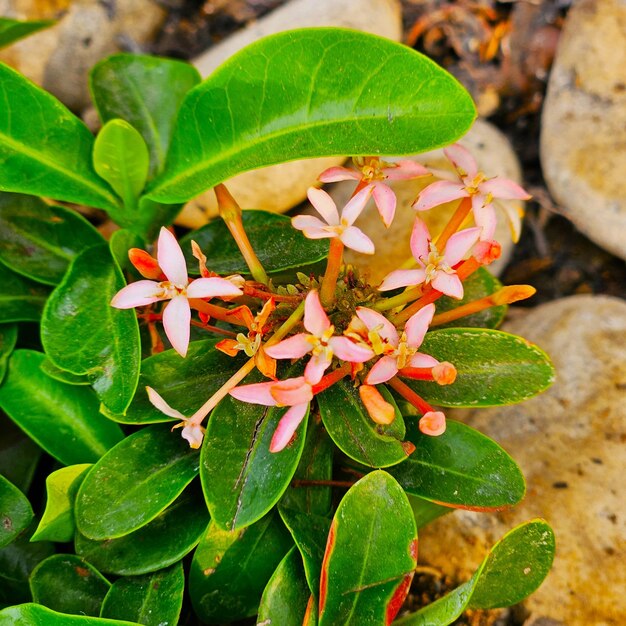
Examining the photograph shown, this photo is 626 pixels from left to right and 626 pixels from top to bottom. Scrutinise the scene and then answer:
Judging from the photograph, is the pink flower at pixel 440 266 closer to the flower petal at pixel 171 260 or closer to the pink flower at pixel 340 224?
the pink flower at pixel 340 224

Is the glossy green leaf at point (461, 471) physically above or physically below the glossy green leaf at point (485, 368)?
below

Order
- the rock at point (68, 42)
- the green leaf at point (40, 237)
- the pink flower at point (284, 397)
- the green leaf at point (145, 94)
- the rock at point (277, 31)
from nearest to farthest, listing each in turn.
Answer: the pink flower at point (284, 397)
the green leaf at point (40, 237)
the green leaf at point (145, 94)
the rock at point (277, 31)
the rock at point (68, 42)

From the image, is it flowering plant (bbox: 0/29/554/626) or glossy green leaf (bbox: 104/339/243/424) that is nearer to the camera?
flowering plant (bbox: 0/29/554/626)

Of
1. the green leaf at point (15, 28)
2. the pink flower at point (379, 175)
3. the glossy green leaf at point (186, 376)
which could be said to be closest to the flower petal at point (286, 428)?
the glossy green leaf at point (186, 376)

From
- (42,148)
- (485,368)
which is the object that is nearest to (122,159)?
(42,148)

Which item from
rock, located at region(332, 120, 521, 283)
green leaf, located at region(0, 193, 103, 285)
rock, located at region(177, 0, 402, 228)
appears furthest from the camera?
rock, located at region(177, 0, 402, 228)

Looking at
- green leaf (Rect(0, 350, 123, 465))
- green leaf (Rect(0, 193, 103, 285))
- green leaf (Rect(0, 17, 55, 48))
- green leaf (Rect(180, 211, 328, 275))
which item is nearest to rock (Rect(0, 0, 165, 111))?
green leaf (Rect(0, 17, 55, 48))

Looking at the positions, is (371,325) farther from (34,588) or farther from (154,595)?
(34,588)

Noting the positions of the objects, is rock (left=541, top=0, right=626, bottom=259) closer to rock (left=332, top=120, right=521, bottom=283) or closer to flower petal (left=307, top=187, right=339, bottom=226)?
rock (left=332, top=120, right=521, bottom=283)
